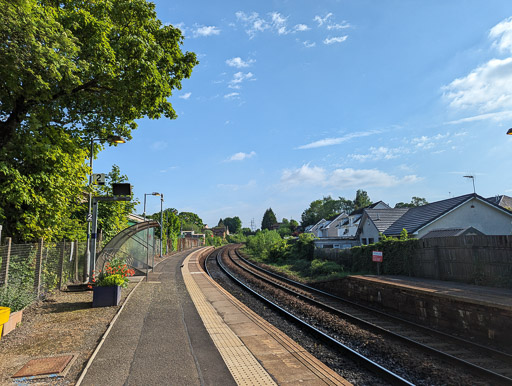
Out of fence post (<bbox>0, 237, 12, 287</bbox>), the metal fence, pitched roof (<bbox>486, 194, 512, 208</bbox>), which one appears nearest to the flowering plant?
the metal fence

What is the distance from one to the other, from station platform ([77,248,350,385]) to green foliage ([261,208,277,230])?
502 ft

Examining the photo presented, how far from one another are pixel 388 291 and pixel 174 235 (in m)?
42.0

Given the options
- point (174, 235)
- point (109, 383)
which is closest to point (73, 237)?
point (109, 383)

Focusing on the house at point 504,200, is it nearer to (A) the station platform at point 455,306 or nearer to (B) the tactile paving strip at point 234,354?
(A) the station platform at point 455,306

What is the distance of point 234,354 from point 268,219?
157894 millimetres

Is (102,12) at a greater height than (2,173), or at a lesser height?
greater

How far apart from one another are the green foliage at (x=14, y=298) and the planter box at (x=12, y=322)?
39 centimetres

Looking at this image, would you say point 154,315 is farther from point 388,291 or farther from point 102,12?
point 102,12

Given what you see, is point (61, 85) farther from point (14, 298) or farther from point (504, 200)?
point (504, 200)

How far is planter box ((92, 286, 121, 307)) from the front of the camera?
10047mm

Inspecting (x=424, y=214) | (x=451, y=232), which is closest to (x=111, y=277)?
(x=451, y=232)

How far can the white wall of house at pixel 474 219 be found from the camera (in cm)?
2459

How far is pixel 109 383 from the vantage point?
4.79 m

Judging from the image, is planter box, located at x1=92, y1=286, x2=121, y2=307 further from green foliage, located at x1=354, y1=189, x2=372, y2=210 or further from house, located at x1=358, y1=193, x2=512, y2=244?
green foliage, located at x1=354, y1=189, x2=372, y2=210
